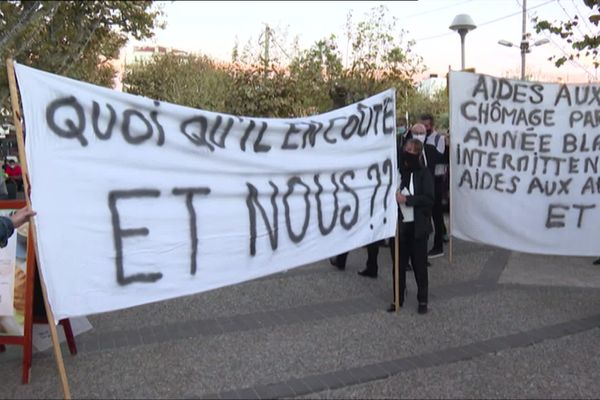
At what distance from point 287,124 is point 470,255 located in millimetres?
4511

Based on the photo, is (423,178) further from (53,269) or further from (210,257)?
(53,269)

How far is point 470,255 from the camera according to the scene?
7.65 metres

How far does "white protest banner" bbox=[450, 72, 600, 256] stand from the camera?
582cm

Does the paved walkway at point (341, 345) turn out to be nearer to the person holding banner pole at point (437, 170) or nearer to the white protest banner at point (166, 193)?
the white protest banner at point (166, 193)

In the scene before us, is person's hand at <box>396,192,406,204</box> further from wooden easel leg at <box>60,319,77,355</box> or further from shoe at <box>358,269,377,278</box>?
wooden easel leg at <box>60,319,77,355</box>

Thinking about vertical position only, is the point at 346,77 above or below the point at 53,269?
above

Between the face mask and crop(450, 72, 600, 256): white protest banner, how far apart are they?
132cm

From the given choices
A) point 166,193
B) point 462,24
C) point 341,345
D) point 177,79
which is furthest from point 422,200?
point 177,79

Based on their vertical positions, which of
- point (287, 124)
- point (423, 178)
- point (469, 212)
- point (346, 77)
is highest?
point (346, 77)

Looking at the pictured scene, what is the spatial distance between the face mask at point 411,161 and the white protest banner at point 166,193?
2.48 feet

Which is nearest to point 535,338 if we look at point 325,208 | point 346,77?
point 325,208

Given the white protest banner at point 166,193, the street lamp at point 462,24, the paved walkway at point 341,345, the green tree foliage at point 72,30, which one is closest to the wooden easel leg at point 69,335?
the paved walkway at point 341,345

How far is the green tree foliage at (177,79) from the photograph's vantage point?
25469 mm

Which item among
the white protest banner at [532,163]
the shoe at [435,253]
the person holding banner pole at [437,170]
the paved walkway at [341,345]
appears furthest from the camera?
the shoe at [435,253]
